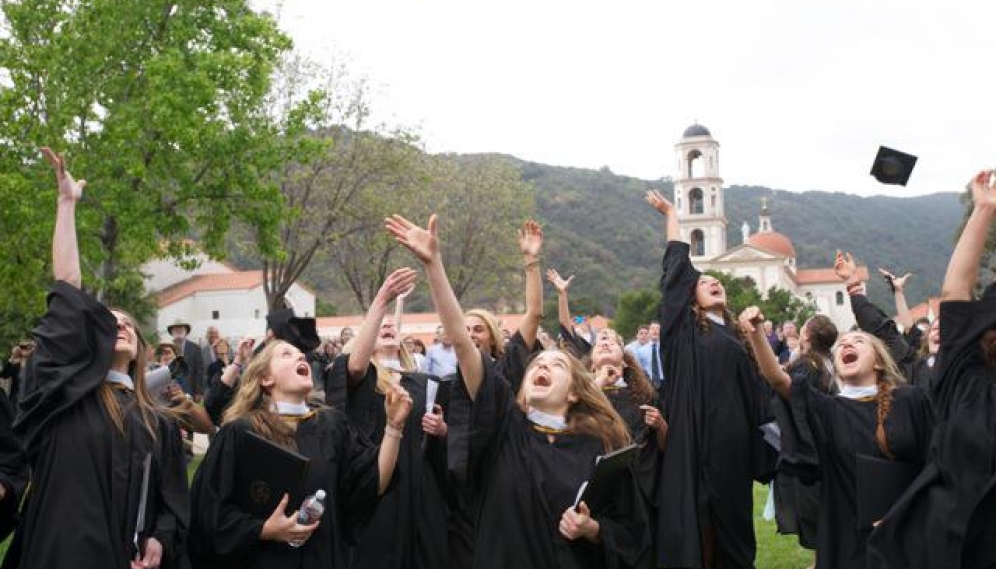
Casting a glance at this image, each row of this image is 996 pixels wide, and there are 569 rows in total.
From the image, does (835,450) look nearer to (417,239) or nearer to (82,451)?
(417,239)

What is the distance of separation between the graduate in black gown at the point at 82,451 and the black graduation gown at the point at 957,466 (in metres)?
3.52

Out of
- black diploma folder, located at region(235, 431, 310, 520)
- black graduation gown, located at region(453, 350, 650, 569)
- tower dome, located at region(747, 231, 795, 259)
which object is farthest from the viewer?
tower dome, located at region(747, 231, 795, 259)

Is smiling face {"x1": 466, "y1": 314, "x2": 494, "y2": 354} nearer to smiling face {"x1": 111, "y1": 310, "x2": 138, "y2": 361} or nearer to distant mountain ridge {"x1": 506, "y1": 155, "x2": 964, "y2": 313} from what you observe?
smiling face {"x1": 111, "y1": 310, "x2": 138, "y2": 361}

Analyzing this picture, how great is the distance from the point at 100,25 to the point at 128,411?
17821 millimetres

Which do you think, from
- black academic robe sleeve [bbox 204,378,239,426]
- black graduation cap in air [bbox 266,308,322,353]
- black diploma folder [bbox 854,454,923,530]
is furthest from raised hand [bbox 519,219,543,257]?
black academic robe sleeve [bbox 204,378,239,426]

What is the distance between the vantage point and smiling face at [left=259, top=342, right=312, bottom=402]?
18.2ft

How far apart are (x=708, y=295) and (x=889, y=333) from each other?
2.78 m

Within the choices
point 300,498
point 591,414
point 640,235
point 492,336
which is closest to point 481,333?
point 492,336

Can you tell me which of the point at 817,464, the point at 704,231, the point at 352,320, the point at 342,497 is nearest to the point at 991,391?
the point at 817,464

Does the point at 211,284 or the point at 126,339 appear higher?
the point at 126,339

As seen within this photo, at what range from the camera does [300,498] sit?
203 inches

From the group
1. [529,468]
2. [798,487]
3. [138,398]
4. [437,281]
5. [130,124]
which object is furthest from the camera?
[130,124]

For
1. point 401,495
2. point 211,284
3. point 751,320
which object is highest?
point 751,320

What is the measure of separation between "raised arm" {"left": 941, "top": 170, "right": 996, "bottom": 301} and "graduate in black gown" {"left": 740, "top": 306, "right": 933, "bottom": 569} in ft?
4.36
